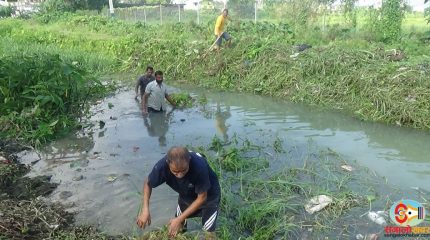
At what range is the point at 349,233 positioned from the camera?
14.7ft

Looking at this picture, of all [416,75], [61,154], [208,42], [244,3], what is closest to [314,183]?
[61,154]

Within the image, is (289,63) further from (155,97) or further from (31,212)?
(31,212)

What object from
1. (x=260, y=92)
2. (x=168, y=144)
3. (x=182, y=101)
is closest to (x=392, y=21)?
(x=260, y=92)

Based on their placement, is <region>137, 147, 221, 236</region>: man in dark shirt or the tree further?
the tree

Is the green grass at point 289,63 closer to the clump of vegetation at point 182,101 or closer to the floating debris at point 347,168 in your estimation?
the clump of vegetation at point 182,101

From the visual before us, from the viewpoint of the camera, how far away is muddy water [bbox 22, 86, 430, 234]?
5.27m

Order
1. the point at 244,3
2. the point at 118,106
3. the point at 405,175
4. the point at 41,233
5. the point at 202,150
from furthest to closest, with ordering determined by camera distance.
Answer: the point at 244,3, the point at 118,106, the point at 202,150, the point at 405,175, the point at 41,233

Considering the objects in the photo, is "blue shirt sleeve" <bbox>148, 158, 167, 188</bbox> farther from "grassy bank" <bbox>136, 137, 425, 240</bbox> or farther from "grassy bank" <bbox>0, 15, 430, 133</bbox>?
"grassy bank" <bbox>0, 15, 430, 133</bbox>

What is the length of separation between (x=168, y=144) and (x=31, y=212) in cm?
328

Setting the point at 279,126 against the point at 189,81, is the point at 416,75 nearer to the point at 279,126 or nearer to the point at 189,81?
the point at 279,126

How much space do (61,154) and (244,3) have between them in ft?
70.1

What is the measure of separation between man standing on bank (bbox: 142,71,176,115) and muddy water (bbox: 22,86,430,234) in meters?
0.28

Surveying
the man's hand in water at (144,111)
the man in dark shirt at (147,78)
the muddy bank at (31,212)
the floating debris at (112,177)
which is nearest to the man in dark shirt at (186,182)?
the muddy bank at (31,212)

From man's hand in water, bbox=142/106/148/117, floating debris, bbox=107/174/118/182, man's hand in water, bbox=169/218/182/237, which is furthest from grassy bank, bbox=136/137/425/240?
man's hand in water, bbox=142/106/148/117
